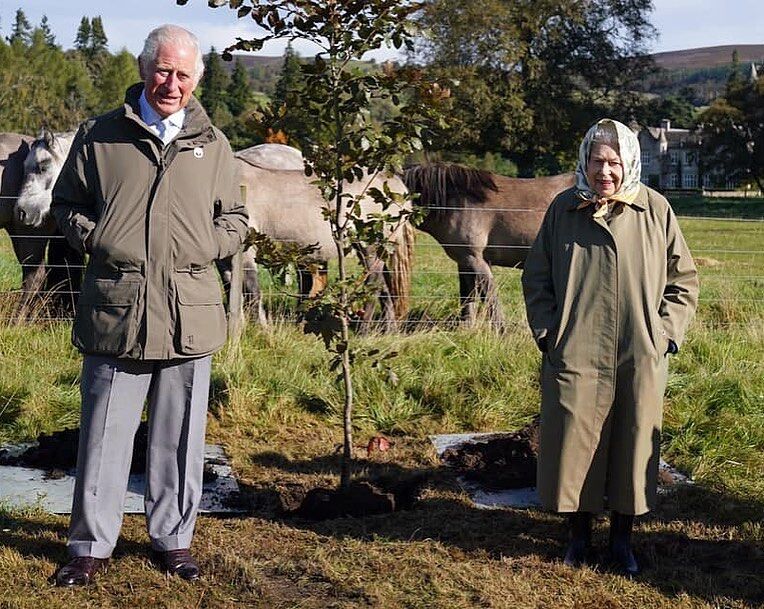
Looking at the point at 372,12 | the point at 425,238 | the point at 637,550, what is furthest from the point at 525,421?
the point at 425,238

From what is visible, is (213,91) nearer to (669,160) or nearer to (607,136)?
(669,160)

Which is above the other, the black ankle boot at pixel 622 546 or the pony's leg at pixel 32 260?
the pony's leg at pixel 32 260

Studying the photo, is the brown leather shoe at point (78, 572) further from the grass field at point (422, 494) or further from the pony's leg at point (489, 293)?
the pony's leg at point (489, 293)

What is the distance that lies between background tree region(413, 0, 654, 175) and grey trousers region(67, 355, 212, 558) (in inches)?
1148

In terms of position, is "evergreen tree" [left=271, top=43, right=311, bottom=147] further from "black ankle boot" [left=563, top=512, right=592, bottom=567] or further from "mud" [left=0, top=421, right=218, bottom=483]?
"black ankle boot" [left=563, top=512, right=592, bottom=567]

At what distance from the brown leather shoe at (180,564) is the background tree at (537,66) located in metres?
29.2

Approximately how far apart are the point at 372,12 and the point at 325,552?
94.9 inches

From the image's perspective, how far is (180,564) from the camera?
391 centimetres

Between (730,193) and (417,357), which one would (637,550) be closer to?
(417,357)

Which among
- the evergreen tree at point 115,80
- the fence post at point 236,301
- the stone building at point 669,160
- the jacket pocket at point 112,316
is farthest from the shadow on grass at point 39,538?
the stone building at point 669,160

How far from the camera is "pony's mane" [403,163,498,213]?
30.2 feet

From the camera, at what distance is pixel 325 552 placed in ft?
13.9

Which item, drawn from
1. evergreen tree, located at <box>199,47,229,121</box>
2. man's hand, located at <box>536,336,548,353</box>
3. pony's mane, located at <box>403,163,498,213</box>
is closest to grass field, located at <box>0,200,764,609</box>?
man's hand, located at <box>536,336,548,353</box>

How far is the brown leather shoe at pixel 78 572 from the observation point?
3.76 m
